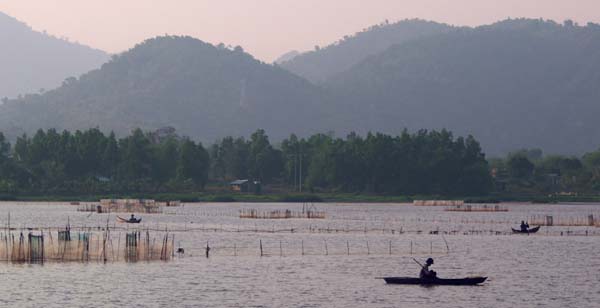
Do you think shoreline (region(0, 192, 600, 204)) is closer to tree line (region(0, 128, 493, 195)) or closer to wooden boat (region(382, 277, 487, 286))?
tree line (region(0, 128, 493, 195))

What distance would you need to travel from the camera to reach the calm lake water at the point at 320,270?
57.9m

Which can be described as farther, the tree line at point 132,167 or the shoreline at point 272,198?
the tree line at point 132,167

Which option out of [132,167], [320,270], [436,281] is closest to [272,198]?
[132,167]

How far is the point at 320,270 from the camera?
71.5 meters

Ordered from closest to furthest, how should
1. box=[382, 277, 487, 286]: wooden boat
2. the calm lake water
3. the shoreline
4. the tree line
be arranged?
the calm lake water → box=[382, 277, 487, 286]: wooden boat → the shoreline → the tree line

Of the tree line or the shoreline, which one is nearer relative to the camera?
the shoreline

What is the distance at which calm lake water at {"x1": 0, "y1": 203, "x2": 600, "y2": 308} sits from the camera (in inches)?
2281

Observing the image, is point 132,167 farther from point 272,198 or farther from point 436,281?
point 436,281

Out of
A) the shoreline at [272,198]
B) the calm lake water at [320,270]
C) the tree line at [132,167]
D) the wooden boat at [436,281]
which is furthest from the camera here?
the tree line at [132,167]

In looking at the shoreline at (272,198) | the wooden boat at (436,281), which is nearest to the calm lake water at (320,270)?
the wooden boat at (436,281)

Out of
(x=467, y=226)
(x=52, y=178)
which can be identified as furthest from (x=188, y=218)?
(x=52, y=178)

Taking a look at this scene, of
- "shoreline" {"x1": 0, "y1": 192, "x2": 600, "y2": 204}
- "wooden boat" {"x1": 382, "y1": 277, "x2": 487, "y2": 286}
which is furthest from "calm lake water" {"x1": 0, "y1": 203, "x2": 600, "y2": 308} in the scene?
"shoreline" {"x1": 0, "y1": 192, "x2": 600, "y2": 204}

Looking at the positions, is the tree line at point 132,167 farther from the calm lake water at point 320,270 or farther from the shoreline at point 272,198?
the calm lake water at point 320,270

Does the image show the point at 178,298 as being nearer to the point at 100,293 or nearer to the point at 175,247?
the point at 100,293
